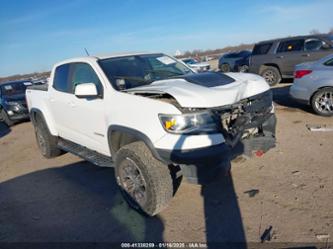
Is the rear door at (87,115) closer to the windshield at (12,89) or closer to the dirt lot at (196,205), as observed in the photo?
the dirt lot at (196,205)

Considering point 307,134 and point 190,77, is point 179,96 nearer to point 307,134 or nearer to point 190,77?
point 190,77

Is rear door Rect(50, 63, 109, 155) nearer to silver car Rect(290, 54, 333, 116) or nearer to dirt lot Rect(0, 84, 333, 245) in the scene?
dirt lot Rect(0, 84, 333, 245)

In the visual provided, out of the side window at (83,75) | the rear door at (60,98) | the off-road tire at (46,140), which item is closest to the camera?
the side window at (83,75)

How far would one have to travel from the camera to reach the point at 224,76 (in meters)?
3.86

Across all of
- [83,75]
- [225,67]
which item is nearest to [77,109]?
[83,75]

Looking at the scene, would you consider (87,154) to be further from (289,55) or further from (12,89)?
(289,55)

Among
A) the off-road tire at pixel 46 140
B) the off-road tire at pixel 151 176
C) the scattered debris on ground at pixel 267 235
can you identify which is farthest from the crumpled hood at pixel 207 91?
the off-road tire at pixel 46 140

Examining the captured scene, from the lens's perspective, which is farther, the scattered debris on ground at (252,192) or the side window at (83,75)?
the side window at (83,75)

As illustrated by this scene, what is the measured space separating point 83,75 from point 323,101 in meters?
5.32

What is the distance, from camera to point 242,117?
3287 millimetres

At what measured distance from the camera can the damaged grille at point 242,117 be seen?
3182 millimetres

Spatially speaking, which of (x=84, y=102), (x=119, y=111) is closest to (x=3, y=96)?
(x=84, y=102)

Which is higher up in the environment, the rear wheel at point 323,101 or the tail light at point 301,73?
the tail light at point 301,73

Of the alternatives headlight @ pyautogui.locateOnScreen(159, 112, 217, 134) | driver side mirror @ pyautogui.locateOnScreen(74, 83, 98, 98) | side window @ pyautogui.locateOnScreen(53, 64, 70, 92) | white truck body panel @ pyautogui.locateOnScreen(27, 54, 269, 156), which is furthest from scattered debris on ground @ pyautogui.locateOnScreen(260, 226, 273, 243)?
side window @ pyautogui.locateOnScreen(53, 64, 70, 92)
